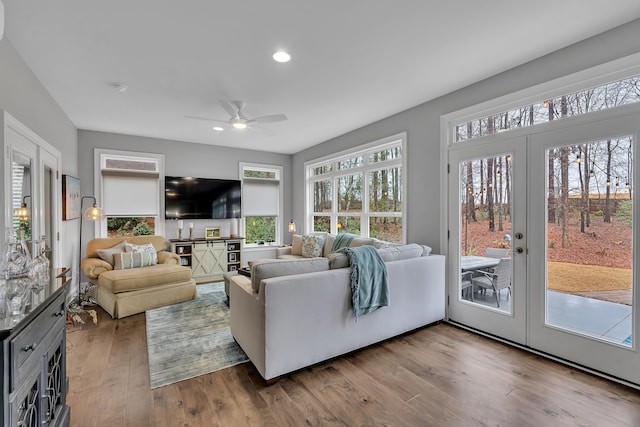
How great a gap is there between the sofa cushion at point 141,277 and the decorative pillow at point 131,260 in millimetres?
136

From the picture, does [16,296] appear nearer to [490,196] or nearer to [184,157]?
[490,196]

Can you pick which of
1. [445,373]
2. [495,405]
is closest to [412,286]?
[445,373]

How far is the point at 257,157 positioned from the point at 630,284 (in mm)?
6060

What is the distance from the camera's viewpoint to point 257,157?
22.0ft

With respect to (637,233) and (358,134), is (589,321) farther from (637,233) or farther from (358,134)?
(358,134)

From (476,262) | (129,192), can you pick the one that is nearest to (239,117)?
(129,192)

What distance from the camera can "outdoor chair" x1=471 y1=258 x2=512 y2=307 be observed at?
3.07 m

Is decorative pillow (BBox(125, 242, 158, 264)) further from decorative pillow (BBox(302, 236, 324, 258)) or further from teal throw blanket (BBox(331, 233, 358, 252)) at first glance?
teal throw blanket (BBox(331, 233, 358, 252))

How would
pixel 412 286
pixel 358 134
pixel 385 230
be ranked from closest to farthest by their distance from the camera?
pixel 412 286
pixel 385 230
pixel 358 134

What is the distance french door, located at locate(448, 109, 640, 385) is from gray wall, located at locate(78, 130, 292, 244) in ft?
14.4

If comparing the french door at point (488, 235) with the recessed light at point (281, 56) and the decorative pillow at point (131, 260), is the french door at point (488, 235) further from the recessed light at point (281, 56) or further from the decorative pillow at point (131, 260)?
the decorative pillow at point (131, 260)

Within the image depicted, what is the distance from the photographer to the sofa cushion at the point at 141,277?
381 cm

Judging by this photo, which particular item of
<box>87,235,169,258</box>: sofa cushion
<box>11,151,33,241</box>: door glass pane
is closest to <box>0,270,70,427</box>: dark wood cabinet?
<box>11,151,33,241</box>: door glass pane

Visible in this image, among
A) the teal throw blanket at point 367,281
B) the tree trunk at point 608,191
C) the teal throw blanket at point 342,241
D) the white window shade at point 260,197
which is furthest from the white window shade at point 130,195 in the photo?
the tree trunk at point 608,191
